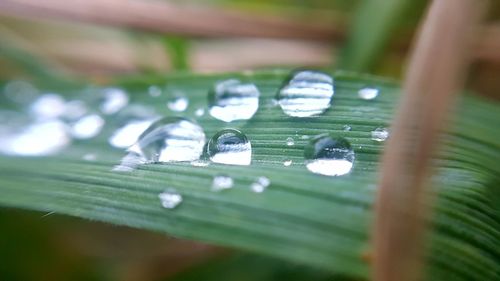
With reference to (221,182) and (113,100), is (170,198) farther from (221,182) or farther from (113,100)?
(113,100)

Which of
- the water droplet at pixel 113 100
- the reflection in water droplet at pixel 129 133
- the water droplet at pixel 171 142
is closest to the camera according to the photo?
the water droplet at pixel 171 142

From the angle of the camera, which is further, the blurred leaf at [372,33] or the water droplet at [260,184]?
the blurred leaf at [372,33]

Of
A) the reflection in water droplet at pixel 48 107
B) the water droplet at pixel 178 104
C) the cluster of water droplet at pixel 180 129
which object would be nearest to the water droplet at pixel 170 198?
the cluster of water droplet at pixel 180 129

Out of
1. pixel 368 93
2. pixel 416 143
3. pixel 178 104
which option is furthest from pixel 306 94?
pixel 416 143

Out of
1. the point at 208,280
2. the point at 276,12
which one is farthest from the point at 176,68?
the point at 208,280

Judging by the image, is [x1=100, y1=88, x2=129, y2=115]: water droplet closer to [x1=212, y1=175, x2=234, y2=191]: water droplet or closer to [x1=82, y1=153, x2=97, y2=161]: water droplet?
[x1=82, y1=153, x2=97, y2=161]: water droplet

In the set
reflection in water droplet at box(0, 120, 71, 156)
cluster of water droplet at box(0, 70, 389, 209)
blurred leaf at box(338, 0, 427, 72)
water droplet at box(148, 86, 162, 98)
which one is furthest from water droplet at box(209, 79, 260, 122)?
blurred leaf at box(338, 0, 427, 72)

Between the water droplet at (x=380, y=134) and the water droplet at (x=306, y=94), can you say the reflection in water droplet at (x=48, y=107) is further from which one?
the water droplet at (x=380, y=134)
